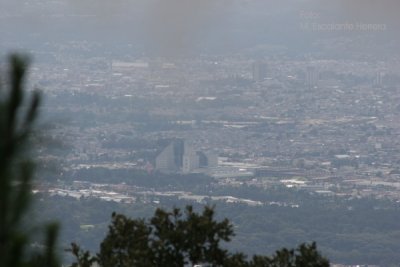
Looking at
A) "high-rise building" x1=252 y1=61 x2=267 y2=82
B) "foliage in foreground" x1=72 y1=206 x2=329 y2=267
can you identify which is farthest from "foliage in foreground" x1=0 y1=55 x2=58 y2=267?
"high-rise building" x1=252 y1=61 x2=267 y2=82

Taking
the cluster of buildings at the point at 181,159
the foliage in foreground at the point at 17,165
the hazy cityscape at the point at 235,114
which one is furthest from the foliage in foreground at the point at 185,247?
the cluster of buildings at the point at 181,159

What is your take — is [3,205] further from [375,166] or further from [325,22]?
[325,22]

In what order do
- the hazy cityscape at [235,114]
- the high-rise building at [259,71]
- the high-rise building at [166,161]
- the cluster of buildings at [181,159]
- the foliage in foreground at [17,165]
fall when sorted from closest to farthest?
the foliage in foreground at [17,165] < the hazy cityscape at [235,114] < the high-rise building at [166,161] < the cluster of buildings at [181,159] < the high-rise building at [259,71]

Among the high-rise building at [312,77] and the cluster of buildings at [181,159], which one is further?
the high-rise building at [312,77]

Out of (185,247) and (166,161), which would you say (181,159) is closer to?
(166,161)

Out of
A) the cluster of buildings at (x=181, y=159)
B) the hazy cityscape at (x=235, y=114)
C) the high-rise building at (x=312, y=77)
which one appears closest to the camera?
the hazy cityscape at (x=235, y=114)

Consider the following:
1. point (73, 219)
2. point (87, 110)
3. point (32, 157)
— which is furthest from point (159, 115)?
point (32, 157)

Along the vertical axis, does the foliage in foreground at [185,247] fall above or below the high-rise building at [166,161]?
below

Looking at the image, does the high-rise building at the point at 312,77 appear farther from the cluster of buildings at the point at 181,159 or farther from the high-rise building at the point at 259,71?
the cluster of buildings at the point at 181,159
